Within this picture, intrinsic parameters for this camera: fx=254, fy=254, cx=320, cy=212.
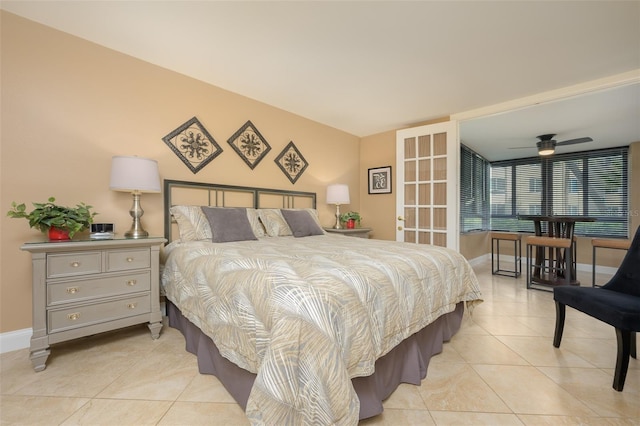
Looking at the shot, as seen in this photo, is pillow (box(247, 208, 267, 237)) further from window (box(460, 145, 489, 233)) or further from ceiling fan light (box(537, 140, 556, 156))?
ceiling fan light (box(537, 140, 556, 156))

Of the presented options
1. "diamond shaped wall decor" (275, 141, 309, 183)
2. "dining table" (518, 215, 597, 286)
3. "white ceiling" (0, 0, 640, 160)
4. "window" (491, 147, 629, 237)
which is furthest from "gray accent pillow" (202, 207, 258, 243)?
"window" (491, 147, 629, 237)

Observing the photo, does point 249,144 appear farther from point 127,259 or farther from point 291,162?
point 127,259

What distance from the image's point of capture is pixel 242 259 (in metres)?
1.52

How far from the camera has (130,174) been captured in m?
2.10

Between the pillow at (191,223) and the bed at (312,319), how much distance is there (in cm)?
1

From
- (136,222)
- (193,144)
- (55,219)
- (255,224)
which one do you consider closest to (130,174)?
(136,222)

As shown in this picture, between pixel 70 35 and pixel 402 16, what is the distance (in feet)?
9.08

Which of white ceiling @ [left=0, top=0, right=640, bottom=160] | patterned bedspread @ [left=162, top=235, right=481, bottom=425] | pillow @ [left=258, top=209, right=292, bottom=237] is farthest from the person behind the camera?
pillow @ [left=258, top=209, right=292, bottom=237]

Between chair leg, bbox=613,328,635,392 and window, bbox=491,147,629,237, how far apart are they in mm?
5008

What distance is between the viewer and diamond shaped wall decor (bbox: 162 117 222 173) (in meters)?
2.72

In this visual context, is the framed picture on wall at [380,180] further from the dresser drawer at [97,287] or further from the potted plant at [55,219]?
the potted plant at [55,219]

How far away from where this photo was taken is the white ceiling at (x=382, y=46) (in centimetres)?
189

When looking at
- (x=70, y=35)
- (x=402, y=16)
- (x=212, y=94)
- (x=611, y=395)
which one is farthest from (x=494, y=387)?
(x=70, y=35)

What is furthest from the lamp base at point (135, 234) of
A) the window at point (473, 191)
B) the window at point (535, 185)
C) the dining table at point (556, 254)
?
the window at point (535, 185)
